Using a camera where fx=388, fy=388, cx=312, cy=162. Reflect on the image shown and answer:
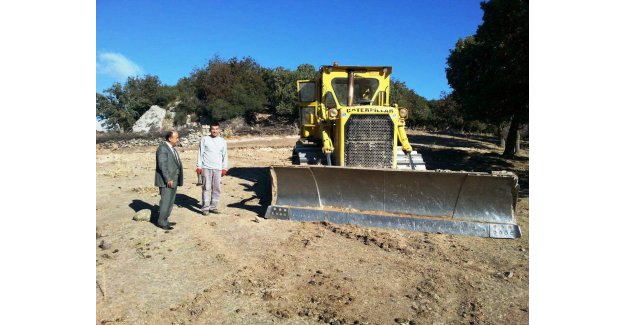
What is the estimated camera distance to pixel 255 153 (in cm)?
1838

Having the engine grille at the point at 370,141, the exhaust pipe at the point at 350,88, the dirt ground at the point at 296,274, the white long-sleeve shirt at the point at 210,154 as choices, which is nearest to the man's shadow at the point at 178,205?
the dirt ground at the point at 296,274

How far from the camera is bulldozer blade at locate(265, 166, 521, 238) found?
5.46 meters

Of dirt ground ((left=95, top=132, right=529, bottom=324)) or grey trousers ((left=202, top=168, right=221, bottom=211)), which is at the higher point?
grey trousers ((left=202, top=168, right=221, bottom=211))

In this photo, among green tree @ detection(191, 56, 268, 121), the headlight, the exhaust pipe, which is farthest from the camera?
green tree @ detection(191, 56, 268, 121)

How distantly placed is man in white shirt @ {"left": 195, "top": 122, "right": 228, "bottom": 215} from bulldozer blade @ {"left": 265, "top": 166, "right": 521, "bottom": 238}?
44.2 inches

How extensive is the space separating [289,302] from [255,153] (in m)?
15.1

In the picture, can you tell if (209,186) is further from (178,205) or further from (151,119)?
(151,119)

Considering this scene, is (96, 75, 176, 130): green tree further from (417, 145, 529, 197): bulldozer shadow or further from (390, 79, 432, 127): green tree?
(417, 145, 529, 197): bulldozer shadow

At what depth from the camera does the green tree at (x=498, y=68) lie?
9.80 metres

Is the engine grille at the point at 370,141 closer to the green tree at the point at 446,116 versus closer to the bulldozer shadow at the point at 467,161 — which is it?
the bulldozer shadow at the point at 467,161

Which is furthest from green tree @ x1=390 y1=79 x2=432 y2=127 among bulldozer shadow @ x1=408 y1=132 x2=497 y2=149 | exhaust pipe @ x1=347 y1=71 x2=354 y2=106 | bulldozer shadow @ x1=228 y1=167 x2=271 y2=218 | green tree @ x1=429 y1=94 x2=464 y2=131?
exhaust pipe @ x1=347 y1=71 x2=354 y2=106

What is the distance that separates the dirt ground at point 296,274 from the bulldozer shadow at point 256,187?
0.39 metres

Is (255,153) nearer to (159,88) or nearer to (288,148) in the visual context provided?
(288,148)

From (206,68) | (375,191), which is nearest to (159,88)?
(206,68)
